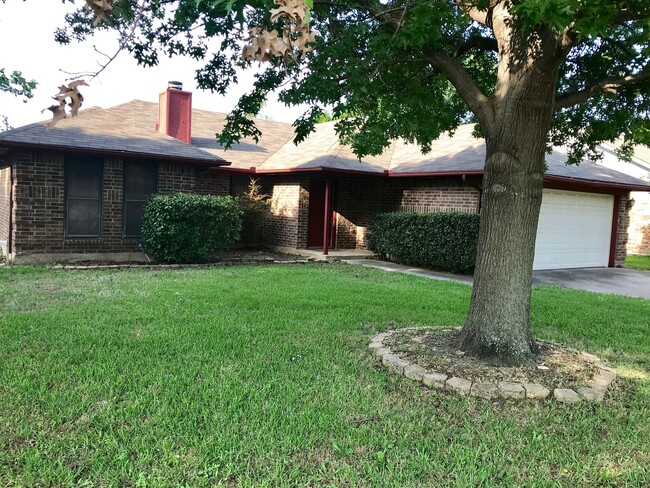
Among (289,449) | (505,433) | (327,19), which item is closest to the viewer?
(289,449)

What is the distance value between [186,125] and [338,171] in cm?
529

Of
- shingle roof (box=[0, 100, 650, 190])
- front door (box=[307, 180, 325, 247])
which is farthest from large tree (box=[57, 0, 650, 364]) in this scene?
front door (box=[307, 180, 325, 247])

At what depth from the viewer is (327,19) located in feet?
19.9

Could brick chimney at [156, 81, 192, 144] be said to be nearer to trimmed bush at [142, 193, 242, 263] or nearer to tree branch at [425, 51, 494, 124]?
trimmed bush at [142, 193, 242, 263]

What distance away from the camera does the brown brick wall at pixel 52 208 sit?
37.3 ft

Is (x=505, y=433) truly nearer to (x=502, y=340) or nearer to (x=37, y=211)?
(x=502, y=340)

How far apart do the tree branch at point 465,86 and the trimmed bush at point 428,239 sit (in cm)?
674

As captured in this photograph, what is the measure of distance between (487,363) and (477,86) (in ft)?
9.47

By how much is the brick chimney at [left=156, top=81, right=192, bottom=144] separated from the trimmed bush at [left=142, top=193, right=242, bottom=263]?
4224 mm

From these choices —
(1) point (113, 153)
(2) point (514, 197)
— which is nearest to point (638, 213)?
(2) point (514, 197)

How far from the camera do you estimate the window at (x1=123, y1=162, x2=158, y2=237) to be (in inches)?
500

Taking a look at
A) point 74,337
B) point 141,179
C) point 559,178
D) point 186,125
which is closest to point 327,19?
point 74,337

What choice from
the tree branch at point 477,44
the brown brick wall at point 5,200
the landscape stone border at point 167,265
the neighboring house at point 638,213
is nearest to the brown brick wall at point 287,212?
the landscape stone border at point 167,265

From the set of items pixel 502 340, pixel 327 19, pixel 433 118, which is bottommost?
pixel 502 340
